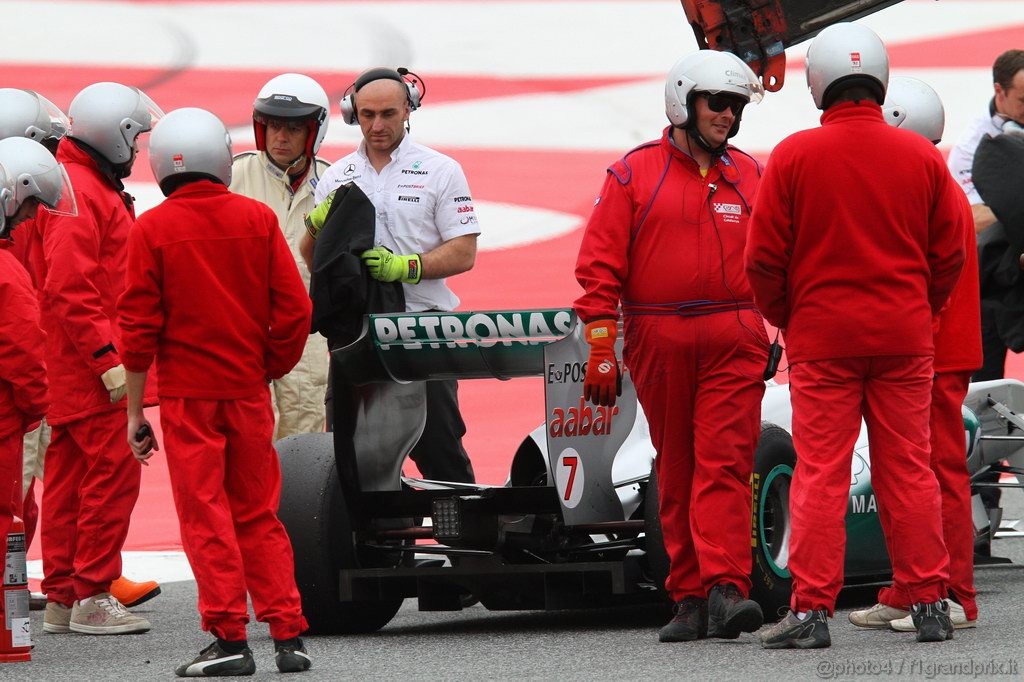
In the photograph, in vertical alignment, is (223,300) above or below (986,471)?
above

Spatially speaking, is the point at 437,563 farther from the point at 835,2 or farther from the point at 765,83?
the point at 835,2

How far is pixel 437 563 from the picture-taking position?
7.07m

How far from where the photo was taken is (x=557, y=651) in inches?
239

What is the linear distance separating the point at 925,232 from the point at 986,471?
84.3 inches

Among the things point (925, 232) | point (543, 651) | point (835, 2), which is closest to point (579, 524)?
point (543, 651)

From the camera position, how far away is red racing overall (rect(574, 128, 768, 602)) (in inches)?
243

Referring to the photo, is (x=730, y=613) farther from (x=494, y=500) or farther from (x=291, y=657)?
(x=291, y=657)

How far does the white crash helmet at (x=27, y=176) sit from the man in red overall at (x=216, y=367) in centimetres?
73

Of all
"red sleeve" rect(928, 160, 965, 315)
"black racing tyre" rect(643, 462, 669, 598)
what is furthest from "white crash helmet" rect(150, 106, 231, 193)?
"red sleeve" rect(928, 160, 965, 315)

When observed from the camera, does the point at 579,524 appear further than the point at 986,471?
No

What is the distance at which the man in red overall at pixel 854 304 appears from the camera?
5.80m

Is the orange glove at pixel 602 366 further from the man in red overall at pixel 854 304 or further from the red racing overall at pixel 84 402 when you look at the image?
the red racing overall at pixel 84 402

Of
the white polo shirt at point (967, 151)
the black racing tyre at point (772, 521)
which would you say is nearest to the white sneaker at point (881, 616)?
the black racing tyre at point (772, 521)

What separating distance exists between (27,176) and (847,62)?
9.08 feet
